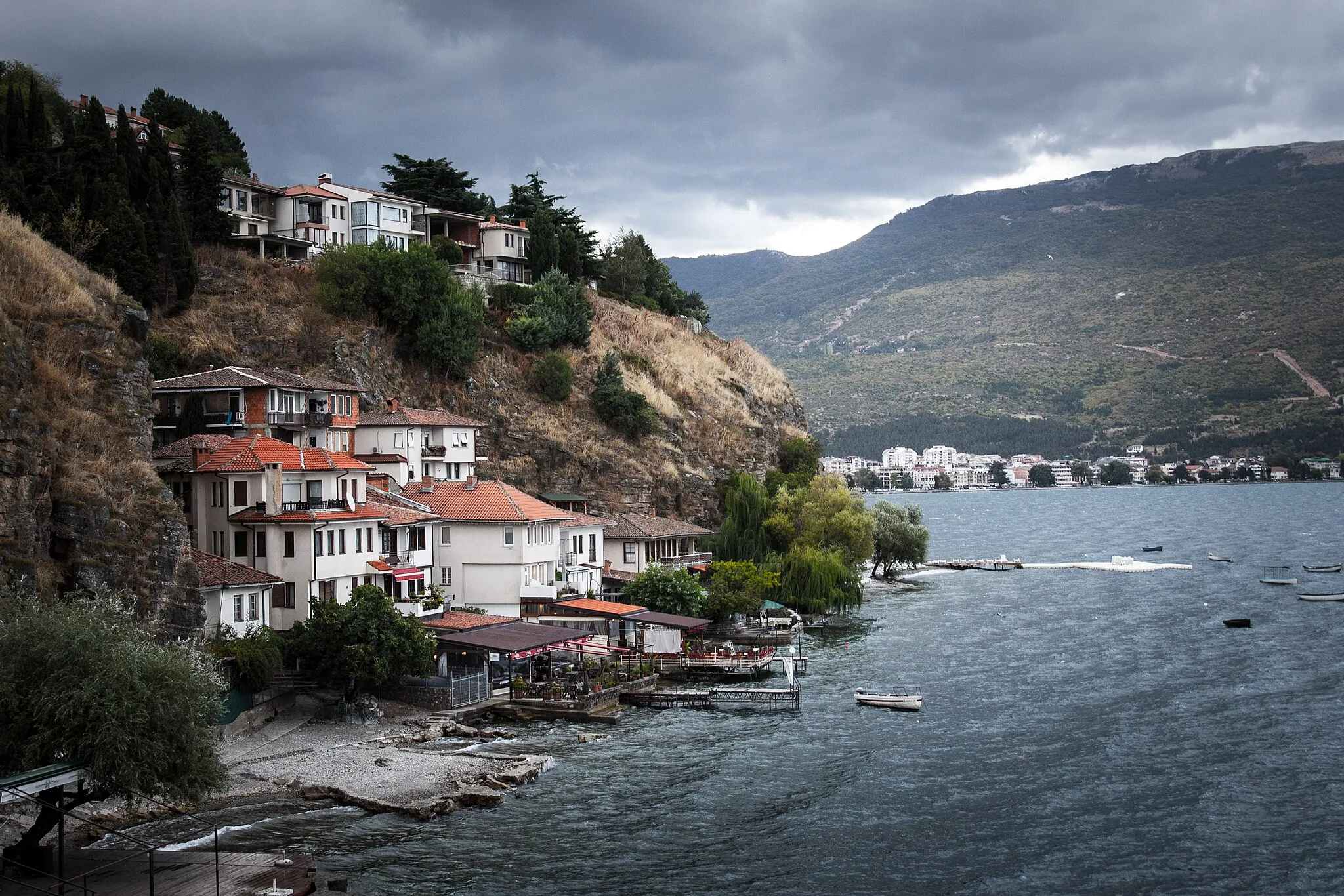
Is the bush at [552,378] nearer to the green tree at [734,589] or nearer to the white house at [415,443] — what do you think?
the white house at [415,443]

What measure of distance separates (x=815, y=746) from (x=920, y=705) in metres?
9.68

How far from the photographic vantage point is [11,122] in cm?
7556

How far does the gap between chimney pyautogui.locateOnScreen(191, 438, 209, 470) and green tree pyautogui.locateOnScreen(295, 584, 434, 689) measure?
1017cm

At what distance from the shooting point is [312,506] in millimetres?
61219

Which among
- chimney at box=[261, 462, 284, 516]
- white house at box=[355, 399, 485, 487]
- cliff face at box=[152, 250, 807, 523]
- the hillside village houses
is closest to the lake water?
chimney at box=[261, 462, 284, 516]

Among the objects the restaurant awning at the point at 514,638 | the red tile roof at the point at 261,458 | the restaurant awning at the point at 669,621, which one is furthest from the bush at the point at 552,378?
the red tile roof at the point at 261,458

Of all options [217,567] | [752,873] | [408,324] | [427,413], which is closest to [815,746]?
[752,873]

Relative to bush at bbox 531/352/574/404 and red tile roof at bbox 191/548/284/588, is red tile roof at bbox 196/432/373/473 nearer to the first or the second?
red tile roof at bbox 191/548/284/588

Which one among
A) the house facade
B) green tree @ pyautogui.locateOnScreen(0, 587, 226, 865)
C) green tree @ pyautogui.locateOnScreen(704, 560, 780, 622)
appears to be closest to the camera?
green tree @ pyautogui.locateOnScreen(0, 587, 226, 865)

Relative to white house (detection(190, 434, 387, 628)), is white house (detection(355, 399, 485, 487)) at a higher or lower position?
higher

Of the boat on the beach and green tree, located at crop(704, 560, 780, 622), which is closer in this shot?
green tree, located at crop(704, 560, 780, 622)

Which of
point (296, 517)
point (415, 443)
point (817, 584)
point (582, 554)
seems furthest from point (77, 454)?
point (817, 584)

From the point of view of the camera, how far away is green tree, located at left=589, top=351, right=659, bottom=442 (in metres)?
102

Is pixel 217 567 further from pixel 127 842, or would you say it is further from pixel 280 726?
pixel 127 842
